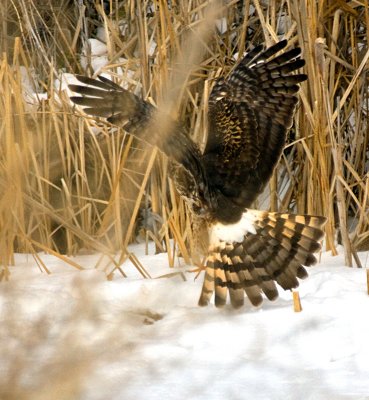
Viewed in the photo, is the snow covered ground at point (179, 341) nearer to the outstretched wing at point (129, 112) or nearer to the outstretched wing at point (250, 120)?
the outstretched wing at point (250, 120)

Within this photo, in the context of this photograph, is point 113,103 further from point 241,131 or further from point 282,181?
point 282,181

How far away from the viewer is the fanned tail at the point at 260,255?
12.1ft

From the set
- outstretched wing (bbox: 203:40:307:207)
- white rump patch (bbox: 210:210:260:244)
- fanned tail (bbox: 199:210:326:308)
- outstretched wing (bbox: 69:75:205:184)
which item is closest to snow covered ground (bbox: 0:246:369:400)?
fanned tail (bbox: 199:210:326:308)

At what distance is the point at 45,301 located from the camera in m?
3.63

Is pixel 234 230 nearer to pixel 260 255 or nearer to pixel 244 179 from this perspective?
pixel 260 255

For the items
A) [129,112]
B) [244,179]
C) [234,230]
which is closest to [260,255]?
[234,230]

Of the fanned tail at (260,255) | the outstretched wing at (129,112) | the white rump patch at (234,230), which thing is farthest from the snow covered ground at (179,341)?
the outstretched wing at (129,112)

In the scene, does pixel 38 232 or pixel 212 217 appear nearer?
pixel 212 217

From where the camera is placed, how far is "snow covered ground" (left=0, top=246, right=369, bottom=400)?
2236mm

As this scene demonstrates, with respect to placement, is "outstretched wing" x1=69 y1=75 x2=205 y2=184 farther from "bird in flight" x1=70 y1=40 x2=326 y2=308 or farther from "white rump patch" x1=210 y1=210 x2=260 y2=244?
"white rump patch" x1=210 y1=210 x2=260 y2=244

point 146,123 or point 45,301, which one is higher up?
point 146,123

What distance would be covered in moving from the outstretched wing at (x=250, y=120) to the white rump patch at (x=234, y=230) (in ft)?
0.23

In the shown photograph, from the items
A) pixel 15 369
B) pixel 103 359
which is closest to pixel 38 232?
pixel 103 359

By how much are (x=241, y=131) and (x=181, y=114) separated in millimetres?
727
